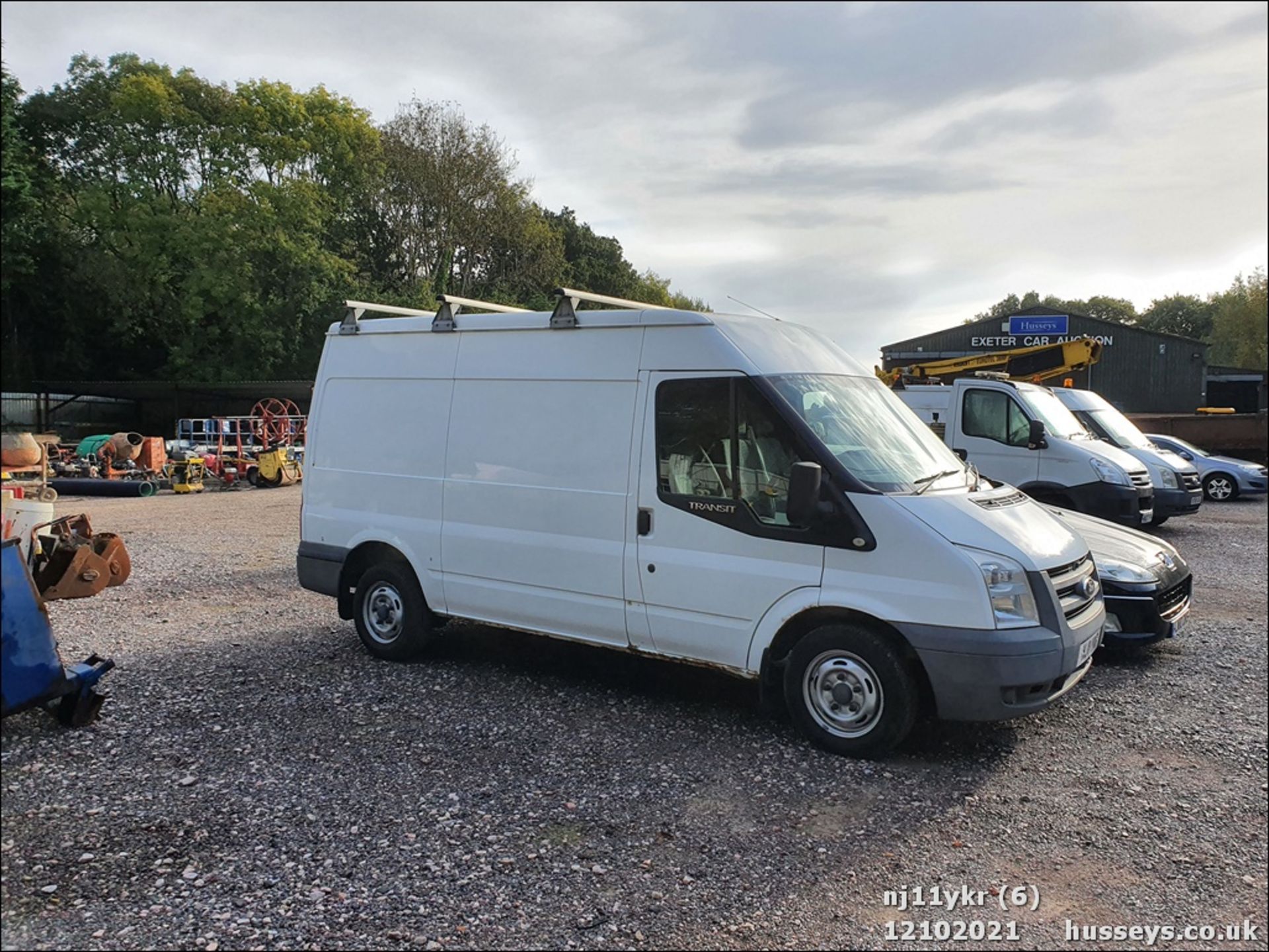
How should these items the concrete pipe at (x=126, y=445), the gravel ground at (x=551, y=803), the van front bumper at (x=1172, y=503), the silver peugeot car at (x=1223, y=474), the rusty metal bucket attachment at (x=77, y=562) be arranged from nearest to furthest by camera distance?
the rusty metal bucket attachment at (x=77, y=562) → the gravel ground at (x=551, y=803) → the concrete pipe at (x=126, y=445) → the van front bumper at (x=1172, y=503) → the silver peugeot car at (x=1223, y=474)

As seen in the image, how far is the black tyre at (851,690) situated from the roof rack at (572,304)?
84.2 inches

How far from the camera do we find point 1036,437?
11.2 metres

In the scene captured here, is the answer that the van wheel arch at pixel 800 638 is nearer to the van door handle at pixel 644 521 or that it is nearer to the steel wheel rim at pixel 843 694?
the steel wheel rim at pixel 843 694

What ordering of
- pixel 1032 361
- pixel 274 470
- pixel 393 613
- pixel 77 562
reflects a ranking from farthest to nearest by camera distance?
pixel 1032 361, pixel 274 470, pixel 393 613, pixel 77 562

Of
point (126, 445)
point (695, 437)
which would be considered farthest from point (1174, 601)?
point (126, 445)

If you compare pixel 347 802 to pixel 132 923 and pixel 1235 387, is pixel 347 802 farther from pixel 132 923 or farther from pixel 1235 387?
pixel 1235 387

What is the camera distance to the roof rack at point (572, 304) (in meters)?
5.13

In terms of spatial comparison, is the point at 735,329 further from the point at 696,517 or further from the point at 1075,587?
the point at 1075,587

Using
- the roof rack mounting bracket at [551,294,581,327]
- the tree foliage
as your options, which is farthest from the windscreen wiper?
the tree foliage

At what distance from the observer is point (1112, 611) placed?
6.23 m

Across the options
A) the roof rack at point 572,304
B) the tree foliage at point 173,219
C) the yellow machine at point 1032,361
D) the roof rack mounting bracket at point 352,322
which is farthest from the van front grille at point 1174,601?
the yellow machine at point 1032,361

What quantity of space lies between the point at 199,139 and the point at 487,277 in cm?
1494

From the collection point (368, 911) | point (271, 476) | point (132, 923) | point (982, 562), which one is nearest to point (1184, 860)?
point (982, 562)

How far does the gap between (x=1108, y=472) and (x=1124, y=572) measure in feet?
18.1
